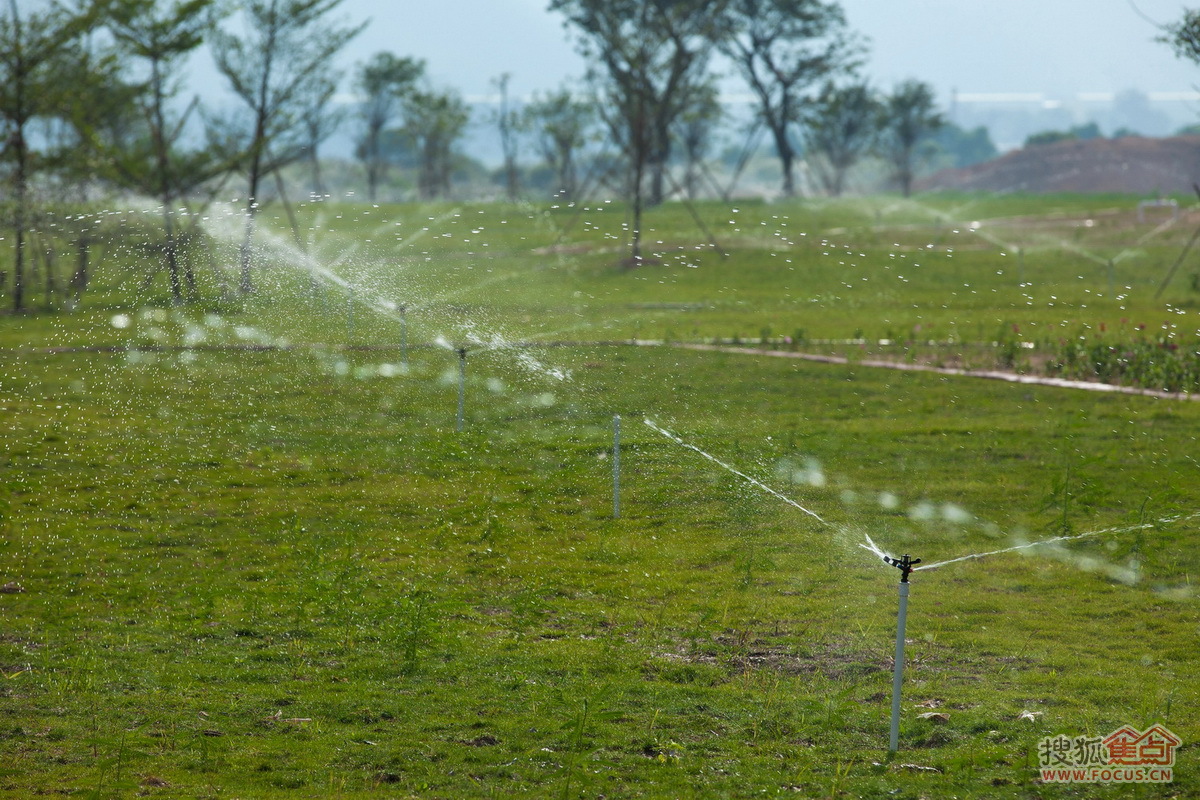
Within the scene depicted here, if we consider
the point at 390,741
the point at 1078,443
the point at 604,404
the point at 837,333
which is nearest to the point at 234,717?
the point at 390,741

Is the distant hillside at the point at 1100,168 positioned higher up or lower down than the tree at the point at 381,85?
lower down

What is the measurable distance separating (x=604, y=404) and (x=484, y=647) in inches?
209

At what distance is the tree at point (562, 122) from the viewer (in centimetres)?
7044

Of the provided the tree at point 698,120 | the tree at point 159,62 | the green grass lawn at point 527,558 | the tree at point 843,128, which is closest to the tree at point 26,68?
the tree at point 159,62

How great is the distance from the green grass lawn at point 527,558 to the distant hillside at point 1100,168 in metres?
82.8

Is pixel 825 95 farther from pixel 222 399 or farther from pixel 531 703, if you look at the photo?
pixel 531 703

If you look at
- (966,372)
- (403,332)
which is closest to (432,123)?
(966,372)

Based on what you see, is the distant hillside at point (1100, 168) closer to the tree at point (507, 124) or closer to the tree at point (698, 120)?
the tree at point (698, 120)

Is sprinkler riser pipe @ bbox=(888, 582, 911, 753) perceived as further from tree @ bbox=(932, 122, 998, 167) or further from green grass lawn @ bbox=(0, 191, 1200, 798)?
tree @ bbox=(932, 122, 998, 167)

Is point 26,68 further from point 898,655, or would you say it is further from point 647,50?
point 898,655

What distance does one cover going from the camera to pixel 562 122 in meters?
75.7

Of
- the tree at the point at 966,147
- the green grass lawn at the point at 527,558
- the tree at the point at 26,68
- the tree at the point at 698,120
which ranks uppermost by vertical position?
the tree at the point at 966,147

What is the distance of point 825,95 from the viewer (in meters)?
65.4

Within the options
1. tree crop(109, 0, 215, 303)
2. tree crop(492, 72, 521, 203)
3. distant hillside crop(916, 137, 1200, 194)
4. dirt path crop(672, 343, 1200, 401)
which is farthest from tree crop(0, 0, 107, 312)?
distant hillside crop(916, 137, 1200, 194)
